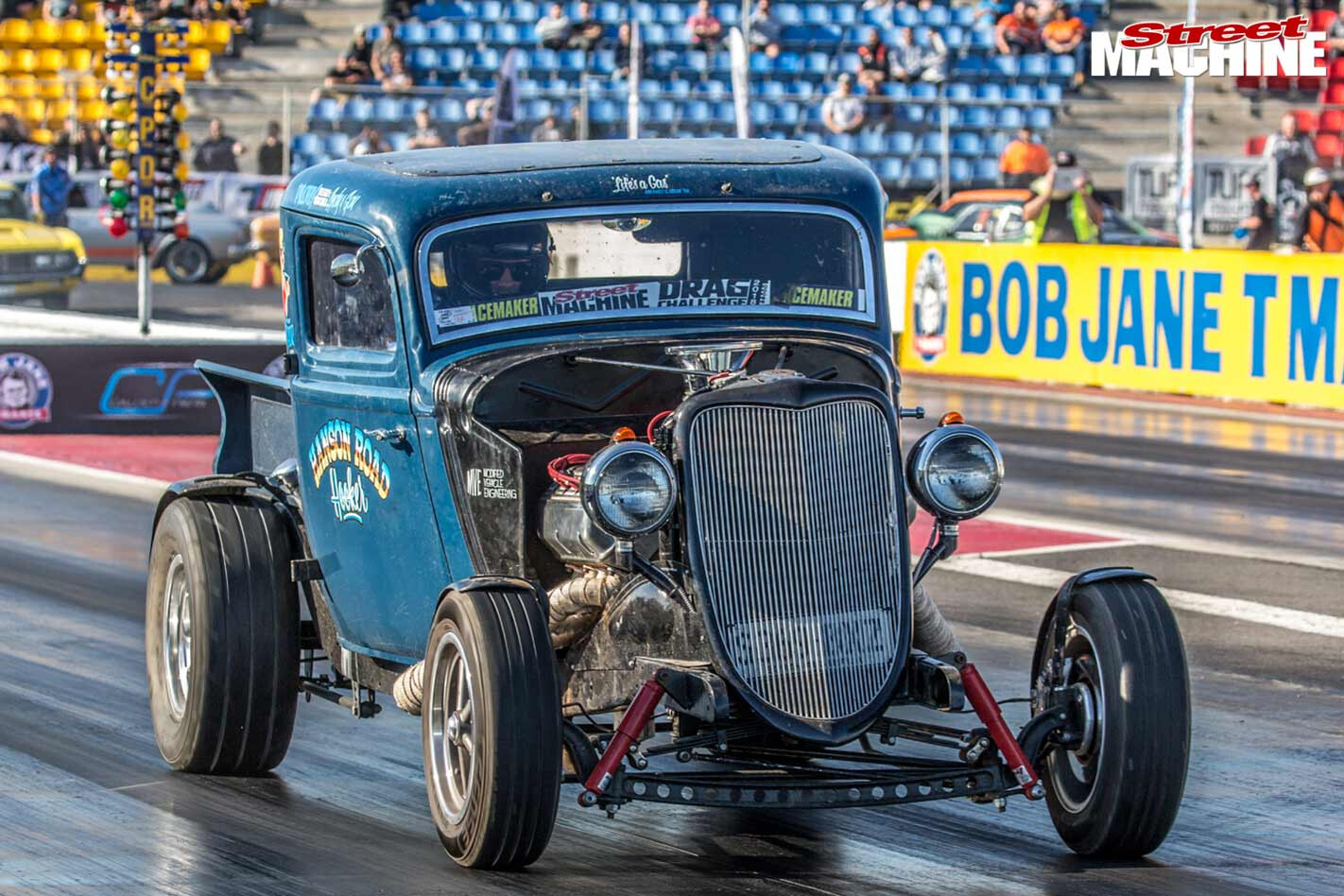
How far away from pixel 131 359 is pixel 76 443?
2.55 ft

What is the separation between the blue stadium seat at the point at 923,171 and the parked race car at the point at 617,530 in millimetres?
26167

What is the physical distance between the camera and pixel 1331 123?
34.6 metres

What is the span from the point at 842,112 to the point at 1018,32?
4.70m

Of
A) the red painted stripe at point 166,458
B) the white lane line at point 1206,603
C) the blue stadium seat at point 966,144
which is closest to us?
the white lane line at point 1206,603

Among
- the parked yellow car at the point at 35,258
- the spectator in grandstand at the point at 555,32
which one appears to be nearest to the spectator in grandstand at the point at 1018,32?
the spectator in grandstand at the point at 555,32

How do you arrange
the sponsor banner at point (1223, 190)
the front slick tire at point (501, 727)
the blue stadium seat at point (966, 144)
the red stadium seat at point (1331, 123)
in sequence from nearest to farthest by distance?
the front slick tire at point (501, 727) → the sponsor banner at point (1223, 190) → the blue stadium seat at point (966, 144) → the red stadium seat at point (1331, 123)

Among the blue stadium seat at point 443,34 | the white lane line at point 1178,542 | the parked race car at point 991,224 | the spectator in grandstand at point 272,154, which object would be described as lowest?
the parked race car at point 991,224

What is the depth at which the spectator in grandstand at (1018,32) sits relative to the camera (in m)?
36.0

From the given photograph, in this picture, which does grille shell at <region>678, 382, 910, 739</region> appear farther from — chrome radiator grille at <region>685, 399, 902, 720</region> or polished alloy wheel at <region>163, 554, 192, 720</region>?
polished alloy wheel at <region>163, 554, 192, 720</region>

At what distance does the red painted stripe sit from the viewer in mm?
13242

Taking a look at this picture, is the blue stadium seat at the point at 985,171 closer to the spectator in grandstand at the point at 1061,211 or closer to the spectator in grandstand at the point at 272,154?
the spectator in grandstand at the point at 1061,211

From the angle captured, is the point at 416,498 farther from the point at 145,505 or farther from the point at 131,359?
the point at 131,359

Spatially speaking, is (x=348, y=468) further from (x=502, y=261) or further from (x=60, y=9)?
(x=60, y=9)

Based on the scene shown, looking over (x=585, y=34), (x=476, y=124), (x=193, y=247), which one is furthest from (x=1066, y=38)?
(x=193, y=247)
